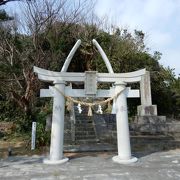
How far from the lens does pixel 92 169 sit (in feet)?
24.5

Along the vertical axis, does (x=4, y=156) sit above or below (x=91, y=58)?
below

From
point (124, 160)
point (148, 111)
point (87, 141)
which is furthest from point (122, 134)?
point (148, 111)

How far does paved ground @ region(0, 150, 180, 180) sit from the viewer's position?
22.3ft

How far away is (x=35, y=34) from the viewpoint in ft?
48.8

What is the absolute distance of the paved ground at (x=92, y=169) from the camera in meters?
6.80

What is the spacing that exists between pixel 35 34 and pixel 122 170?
9674 mm

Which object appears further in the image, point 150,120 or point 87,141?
point 150,120

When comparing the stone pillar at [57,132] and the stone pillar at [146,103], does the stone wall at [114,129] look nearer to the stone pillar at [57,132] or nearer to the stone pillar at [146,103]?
the stone pillar at [146,103]

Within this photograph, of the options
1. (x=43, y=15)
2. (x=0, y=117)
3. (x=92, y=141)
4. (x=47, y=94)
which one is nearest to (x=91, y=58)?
(x=43, y=15)

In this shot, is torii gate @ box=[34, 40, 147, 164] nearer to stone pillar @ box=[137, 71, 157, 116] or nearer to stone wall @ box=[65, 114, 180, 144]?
stone wall @ box=[65, 114, 180, 144]

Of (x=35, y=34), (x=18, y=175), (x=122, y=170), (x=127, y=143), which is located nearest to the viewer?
(x=18, y=175)

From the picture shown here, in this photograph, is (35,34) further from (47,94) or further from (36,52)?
(47,94)

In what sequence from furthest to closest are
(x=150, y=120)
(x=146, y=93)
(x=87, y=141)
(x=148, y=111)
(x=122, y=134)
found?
(x=146, y=93) → (x=148, y=111) → (x=150, y=120) → (x=87, y=141) → (x=122, y=134)

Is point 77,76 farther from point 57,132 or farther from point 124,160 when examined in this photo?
point 124,160
